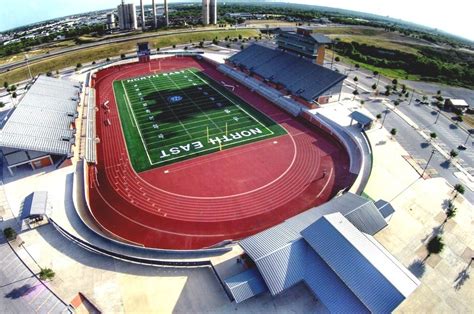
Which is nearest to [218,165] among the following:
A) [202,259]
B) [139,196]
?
[139,196]

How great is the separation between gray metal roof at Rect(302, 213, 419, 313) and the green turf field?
71.9 ft

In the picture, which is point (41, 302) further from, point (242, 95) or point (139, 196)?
point (242, 95)

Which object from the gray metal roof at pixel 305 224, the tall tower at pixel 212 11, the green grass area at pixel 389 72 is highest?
the tall tower at pixel 212 11

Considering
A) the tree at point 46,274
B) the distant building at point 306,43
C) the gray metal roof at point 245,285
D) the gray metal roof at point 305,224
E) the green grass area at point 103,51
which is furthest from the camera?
the green grass area at point 103,51

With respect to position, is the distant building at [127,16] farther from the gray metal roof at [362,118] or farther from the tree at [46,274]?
the tree at [46,274]

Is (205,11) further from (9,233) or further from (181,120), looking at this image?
(9,233)

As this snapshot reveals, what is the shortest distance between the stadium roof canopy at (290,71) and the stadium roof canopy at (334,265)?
33841mm

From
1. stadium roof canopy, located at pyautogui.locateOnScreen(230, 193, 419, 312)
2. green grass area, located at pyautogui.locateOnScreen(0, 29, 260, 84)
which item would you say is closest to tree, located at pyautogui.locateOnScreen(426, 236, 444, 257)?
stadium roof canopy, located at pyautogui.locateOnScreen(230, 193, 419, 312)

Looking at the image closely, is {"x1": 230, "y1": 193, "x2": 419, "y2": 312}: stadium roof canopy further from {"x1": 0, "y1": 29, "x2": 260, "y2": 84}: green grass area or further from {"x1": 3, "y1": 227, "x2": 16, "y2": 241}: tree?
{"x1": 0, "y1": 29, "x2": 260, "y2": 84}: green grass area

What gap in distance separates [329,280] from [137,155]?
29.0 meters

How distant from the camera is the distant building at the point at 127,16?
398 feet

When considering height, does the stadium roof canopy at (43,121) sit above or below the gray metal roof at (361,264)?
above

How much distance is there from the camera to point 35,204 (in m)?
28.2

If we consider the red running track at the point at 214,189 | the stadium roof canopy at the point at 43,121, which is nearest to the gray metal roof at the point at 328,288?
the red running track at the point at 214,189
